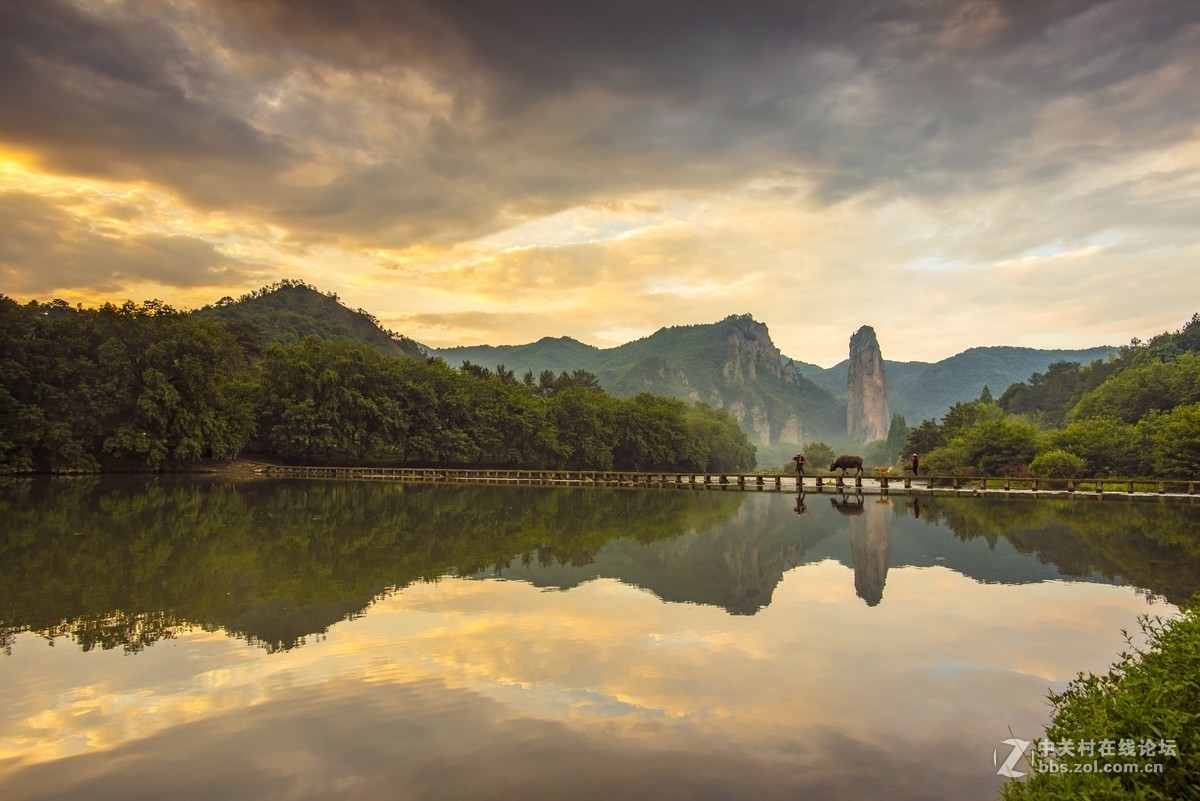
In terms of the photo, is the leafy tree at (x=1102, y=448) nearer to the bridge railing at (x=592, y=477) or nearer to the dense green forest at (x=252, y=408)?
the bridge railing at (x=592, y=477)

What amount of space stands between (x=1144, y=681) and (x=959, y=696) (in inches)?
164

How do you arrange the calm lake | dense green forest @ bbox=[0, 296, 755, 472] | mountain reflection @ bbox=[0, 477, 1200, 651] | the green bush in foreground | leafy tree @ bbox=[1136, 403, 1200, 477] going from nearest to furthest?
the green bush in foreground, the calm lake, mountain reflection @ bbox=[0, 477, 1200, 651], leafy tree @ bbox=[1136, 403, 1200, 477], dense green forest @ bbox=[0, 296, 755, 472]

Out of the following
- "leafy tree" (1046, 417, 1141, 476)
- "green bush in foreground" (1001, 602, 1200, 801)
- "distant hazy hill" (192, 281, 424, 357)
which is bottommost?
"green bush in foreground" (1001, 602, 1200, 801)

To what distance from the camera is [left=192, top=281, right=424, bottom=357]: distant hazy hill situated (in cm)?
13400

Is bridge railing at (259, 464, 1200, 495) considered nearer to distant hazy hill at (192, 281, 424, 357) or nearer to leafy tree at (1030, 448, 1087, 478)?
leafy tree at (1030, 448, 1087, 478)

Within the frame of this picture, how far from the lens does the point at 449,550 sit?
21.5 meters

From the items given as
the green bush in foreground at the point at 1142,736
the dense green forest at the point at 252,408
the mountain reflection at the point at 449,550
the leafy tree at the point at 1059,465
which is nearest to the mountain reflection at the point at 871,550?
the mountain reflection at the point at 449,550

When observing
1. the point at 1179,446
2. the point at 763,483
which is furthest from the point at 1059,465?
the point at 763,483

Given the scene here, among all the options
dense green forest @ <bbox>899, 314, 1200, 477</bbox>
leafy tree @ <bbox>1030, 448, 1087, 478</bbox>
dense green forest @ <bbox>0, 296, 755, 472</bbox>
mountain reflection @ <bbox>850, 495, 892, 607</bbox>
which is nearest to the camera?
mountain reflection @ <bbox>850, 495, 892, 607</bbox>

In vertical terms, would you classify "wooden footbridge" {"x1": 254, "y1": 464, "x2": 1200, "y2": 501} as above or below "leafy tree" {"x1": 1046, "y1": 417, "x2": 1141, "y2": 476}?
below

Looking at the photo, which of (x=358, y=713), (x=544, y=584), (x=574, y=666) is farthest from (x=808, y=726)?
(x=544, y=584)

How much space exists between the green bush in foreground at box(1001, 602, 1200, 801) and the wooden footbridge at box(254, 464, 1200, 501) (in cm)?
4065

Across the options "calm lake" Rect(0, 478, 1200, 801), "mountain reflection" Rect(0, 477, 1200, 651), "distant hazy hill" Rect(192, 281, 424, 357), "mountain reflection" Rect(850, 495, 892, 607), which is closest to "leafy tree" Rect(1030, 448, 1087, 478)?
"mountain reflection" Rect(0, 477, 1200, 651)

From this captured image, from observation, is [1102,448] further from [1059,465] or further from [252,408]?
[252,408]
